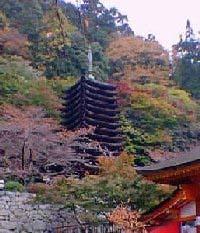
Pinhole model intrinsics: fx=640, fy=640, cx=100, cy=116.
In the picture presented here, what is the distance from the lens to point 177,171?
859 centimetres

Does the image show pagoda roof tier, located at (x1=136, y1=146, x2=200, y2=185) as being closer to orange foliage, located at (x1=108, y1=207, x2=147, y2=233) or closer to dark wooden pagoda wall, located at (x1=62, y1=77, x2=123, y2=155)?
orange foliage, located at (x1=108, y1=207, x2=147, y2=233)

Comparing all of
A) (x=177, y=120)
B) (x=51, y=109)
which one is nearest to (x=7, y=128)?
(x=51, y=109)

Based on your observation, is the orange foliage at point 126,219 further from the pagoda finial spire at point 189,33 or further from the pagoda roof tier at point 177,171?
the pagoda finial spire at point 189,33

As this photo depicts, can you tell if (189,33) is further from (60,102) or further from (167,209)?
(167,209)

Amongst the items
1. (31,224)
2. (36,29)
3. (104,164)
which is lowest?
(31,224)

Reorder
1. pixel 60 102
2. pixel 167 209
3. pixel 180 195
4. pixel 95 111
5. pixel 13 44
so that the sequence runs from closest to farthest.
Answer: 1. pixel 180 195
2. pixel 167 209
3. pixel 95 111
4. pixel 60 102
5. pixel 13 44

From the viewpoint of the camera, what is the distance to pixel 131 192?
16562mm

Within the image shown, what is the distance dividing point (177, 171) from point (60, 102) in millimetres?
23651

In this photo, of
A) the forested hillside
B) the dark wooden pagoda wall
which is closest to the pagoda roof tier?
the forested hillside

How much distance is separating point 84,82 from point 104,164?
403 inches


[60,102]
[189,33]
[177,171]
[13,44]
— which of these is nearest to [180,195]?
[177,171]

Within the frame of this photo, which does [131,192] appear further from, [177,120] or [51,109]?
[177,120]

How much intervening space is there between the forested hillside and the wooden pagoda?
6.15 meters

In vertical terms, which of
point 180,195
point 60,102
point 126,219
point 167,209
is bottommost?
point 126,219
